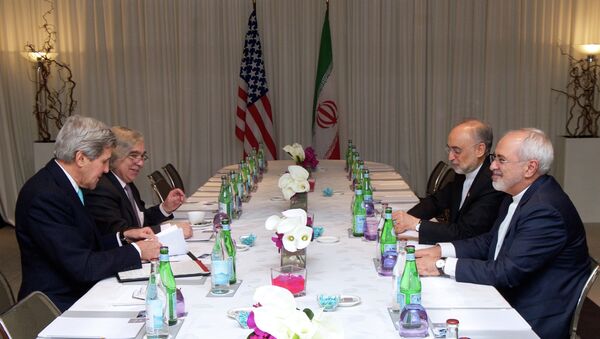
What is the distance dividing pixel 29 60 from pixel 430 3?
4736 mm

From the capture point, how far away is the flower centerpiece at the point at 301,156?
564 centimetres

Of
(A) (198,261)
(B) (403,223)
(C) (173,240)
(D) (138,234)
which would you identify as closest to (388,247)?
(B) (403,223)

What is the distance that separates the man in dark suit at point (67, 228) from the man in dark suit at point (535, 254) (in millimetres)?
1270

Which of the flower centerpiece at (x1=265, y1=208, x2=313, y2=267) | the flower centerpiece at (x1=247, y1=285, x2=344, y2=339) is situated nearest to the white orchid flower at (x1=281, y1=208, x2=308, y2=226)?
the flower centerpiece at (x1=265, y1=208, x2=313, y2=267)

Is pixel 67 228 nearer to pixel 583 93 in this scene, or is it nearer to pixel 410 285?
pixel 410 285

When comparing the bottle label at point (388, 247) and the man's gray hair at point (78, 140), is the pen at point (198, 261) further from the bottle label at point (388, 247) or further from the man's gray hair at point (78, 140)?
the bottle label at point (388, 247)

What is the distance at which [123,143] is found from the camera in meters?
3.85

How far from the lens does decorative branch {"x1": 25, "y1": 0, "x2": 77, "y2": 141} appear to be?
7.98m

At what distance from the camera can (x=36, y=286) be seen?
2.80m

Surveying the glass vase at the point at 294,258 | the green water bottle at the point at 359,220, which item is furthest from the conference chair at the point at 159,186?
the glass vase at the point at 294,258

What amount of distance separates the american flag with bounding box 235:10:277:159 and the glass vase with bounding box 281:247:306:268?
5498mm

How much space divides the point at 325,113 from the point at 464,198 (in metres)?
4.28

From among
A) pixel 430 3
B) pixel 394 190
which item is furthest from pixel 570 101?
pixel 394 190

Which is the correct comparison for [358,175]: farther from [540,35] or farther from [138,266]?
[540,35]
